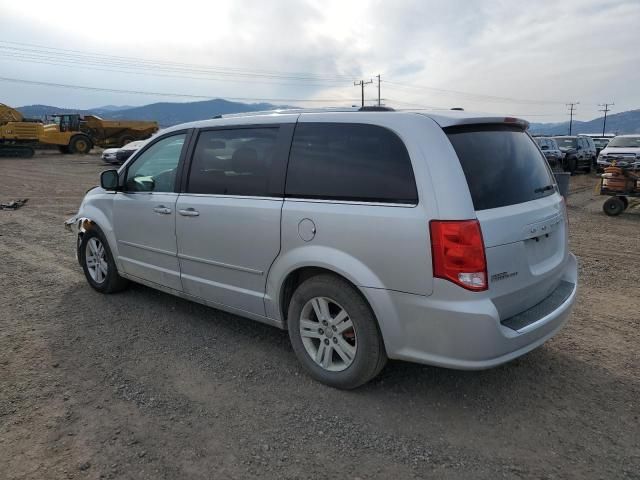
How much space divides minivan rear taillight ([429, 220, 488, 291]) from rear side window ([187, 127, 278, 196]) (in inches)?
53.2

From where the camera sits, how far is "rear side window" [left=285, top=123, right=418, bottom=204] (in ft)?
9.70

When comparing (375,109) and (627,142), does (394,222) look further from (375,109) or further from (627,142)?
(627,142)

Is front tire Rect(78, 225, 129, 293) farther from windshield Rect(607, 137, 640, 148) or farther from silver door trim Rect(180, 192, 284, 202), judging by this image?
windshield Rect(607, 137, 640, 148)

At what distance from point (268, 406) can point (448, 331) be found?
1234mm

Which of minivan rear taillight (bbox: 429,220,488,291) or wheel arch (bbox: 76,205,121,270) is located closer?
minivan rear taillight (bbox: 429,220,488,291)

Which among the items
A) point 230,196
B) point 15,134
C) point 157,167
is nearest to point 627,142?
point 157,167

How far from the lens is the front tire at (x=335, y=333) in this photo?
310 centimetres

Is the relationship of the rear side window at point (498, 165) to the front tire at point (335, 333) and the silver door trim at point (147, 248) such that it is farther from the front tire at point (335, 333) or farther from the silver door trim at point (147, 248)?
the silver door trim at point (147, 248)

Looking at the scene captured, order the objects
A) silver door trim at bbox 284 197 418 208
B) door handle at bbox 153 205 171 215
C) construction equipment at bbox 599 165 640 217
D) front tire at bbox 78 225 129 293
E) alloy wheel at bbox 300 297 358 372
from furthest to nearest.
A: 1. construction equipment at bbox 599 165 640 217
2. front tire at bbox 78 225 129 293
3. door handle at bbox 153 205 171 215
4. alloy wheel at bbox 300 297 358 372
5. silver door trim at bbox 284 197 418 208

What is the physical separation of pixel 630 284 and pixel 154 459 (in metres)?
5.30

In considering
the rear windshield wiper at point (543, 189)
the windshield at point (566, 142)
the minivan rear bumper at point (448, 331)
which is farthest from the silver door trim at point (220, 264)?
the windshield at point (566, 142)

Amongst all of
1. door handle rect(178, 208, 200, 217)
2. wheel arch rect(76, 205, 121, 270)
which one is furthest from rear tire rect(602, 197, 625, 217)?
wheel arch rect(76, 205, 121, 270)

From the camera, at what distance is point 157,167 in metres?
4.57

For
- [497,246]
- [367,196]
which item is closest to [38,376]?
[367,196]
